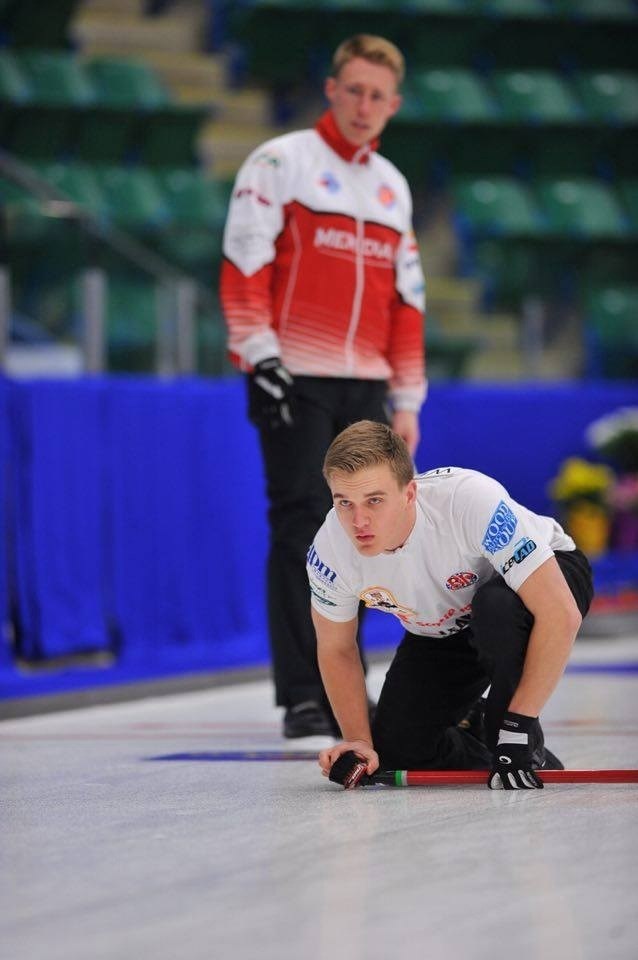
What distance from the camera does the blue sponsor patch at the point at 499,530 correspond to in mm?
3211

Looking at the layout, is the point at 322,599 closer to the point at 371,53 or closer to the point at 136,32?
the point at 371,53

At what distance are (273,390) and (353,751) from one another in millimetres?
1216

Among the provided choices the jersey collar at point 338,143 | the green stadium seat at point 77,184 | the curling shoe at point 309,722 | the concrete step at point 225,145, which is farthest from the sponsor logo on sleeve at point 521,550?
the concrete step at point 225,145

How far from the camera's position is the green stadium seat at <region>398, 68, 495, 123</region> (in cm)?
1241

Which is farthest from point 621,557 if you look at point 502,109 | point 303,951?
point 303,951

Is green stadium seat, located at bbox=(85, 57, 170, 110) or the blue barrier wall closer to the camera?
the blue barrier wall

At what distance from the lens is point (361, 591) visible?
332cm

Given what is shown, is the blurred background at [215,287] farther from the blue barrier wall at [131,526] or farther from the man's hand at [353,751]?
the man's hand at [353,751]

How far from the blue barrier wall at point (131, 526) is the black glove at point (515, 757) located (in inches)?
103

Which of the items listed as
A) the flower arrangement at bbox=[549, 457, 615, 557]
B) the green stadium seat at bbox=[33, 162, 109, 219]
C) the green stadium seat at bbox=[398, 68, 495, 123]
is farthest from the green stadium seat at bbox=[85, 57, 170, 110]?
the flower arrangement at bbox=[549, 457, 615, 557]

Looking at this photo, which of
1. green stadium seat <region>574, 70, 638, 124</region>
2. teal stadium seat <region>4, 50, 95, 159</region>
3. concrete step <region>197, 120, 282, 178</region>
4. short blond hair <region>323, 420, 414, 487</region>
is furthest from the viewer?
green stadium seat <region>574, 70, 638, 124</region>

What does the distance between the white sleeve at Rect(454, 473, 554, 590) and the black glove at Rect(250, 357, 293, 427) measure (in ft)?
3.39

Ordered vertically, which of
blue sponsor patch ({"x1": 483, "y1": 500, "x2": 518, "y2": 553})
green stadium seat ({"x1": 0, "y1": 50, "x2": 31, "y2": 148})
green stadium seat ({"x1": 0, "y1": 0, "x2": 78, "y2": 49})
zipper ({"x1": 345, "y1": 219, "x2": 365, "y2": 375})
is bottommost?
blue sponsor patch ({"x1": 483, "y1": 500, "x2": 518, "y2": 553})

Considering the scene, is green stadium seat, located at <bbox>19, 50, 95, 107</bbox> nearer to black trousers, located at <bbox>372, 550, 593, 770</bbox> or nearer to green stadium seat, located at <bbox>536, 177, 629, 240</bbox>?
green stadium seat, located at <bbox>536, 177, 629, 240</bbox>
